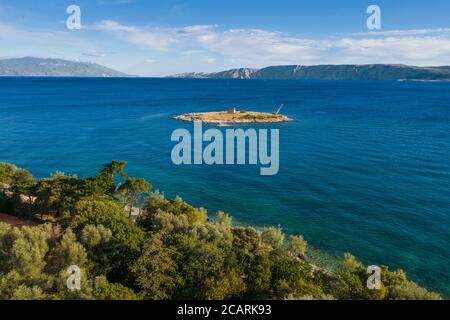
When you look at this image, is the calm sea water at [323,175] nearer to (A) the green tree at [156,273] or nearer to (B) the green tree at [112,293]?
(A) the green tree at [156,273]

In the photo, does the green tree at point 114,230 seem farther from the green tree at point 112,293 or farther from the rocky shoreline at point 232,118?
the rocky shoreline at point 232,118

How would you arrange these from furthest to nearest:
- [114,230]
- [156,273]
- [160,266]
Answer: [114,230] → [160,266] → [156,273]

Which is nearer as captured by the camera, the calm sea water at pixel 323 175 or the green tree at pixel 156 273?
the green tree at pixel 156 273

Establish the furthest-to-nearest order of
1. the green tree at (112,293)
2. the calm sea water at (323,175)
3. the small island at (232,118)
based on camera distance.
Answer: the small island at (232,118)
the calm sea water at (323,175)
the green tree at (112,293)

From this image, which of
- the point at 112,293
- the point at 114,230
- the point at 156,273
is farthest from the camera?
the point at 114,230

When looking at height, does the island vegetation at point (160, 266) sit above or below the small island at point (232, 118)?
below

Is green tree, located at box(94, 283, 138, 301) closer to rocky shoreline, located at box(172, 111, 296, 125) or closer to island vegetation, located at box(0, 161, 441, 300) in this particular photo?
island vegetation, located at box(0, 161, 441, 300)

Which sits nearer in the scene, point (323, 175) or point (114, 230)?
point (114, 230)

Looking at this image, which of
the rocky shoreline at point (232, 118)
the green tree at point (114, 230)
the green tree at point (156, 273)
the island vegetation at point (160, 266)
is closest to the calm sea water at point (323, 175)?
the rocky shoreline at point (232, 118)

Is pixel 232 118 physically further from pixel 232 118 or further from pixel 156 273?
pixel 156 273

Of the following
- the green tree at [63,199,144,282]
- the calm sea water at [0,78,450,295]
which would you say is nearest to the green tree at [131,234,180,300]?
the green tree at [63,199,144,282]

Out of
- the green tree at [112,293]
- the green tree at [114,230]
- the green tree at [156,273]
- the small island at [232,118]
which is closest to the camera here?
the green tree at [112,293]

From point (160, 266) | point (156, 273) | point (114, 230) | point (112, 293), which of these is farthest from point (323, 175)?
point (112, 293)
